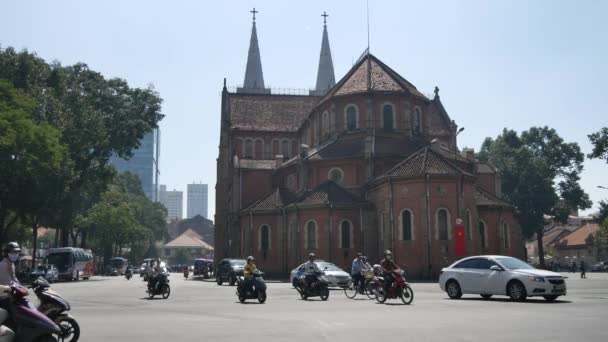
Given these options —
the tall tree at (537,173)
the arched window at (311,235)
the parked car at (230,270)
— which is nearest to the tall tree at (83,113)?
the parked car at (230,270)

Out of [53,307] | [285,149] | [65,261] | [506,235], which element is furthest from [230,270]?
[285,149]

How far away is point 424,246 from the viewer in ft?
131

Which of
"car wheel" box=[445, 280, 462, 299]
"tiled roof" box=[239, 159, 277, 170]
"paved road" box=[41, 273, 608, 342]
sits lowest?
"paved road" box=[41, 273, 608, 342]

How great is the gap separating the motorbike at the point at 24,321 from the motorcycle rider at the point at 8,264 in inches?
45.8

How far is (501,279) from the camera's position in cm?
2006

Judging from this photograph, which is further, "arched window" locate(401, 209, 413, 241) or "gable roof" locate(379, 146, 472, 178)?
"arched window" locate(401, 209, 413, 241)

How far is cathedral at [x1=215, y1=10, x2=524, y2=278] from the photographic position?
133ft

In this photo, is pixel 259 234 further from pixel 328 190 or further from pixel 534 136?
pixel 534 136

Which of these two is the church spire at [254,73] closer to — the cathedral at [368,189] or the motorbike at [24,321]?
the cathedral at [368,189]

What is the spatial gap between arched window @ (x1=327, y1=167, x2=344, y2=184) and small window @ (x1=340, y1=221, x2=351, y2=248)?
15.2 ft

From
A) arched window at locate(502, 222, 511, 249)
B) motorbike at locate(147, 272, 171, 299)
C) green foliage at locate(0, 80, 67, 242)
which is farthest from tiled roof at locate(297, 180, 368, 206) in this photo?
motorbike at locate(147, 272, 171, 299)

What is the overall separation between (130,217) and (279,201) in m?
36.8

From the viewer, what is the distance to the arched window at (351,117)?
51.0 meters

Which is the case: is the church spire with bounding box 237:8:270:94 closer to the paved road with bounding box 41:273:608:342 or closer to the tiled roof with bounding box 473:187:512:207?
the tiled roof with bounding box 473:187:512:207
